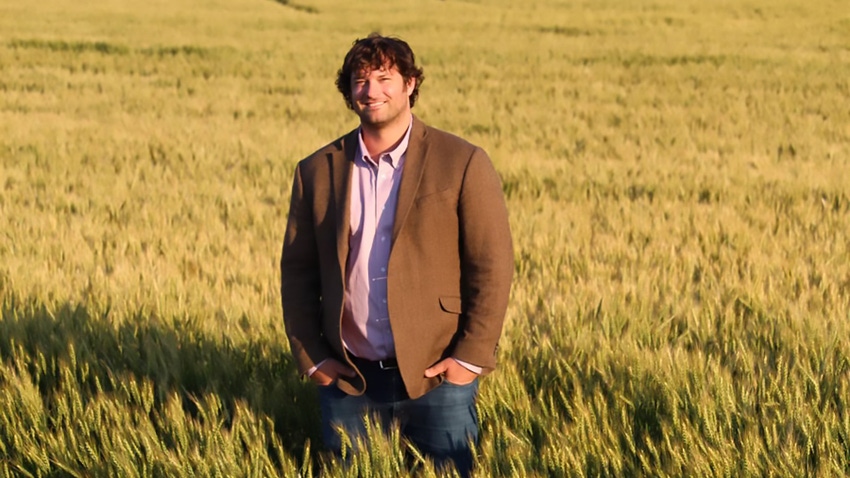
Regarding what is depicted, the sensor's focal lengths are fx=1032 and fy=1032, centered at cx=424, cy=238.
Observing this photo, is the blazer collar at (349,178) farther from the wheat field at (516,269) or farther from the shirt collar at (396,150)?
the wheat field at (516,269)

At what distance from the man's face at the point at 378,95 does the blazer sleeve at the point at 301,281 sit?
271mm

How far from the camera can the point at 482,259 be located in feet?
7.96

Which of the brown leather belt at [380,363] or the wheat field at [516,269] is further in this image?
the wheat field at [516,269]

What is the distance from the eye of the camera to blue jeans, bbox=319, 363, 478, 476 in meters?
2.48

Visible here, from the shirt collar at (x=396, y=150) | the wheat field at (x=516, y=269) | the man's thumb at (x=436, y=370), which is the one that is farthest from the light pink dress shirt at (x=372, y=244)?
the wheat field at (x=516, y=269)

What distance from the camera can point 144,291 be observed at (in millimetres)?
4230

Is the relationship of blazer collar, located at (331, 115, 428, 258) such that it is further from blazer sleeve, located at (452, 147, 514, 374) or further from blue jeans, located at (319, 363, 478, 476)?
blue jeans, located at (319, 363, 478, 476)

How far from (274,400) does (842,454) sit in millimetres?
1530

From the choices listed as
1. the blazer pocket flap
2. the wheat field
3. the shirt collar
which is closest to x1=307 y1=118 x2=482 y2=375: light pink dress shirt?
the shirt collar

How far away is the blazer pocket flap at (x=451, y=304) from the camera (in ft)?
8.05

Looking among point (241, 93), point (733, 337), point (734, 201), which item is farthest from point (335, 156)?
point (241, 93)

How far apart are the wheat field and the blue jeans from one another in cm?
8

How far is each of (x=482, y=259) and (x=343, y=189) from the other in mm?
368

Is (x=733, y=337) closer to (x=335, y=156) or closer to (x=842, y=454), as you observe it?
(x=842, y=454)
